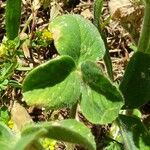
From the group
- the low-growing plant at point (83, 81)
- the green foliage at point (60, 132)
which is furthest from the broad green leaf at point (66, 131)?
the low-growing plant at point (83, 81)

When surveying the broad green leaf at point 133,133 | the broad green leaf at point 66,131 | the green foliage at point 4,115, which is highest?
the broad green leaf at point 66,131

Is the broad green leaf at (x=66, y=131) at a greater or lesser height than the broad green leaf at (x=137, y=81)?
greater

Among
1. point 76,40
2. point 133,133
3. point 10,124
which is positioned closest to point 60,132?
point 76,40

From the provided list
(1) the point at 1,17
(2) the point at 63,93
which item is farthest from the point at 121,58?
(2) the point at 63,93

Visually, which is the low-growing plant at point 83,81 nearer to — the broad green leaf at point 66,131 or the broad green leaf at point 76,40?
the broad green leaf at point 76,40

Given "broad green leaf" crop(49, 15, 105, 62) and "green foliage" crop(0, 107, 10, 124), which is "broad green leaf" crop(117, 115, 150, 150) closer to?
"broad green leaf" crop(49, 15, 105, 62)

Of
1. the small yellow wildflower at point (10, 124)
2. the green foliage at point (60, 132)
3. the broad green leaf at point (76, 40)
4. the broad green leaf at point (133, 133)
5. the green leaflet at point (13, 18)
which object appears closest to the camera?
the green foliage at point (60, 132)

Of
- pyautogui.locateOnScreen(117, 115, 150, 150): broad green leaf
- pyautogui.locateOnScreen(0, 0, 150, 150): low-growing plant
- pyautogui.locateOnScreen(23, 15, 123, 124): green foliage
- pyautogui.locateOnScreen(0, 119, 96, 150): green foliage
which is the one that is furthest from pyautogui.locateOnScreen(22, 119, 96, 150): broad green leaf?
pyautogui.locateOnScreen(117, 115, 150, 150): broad green leaf
